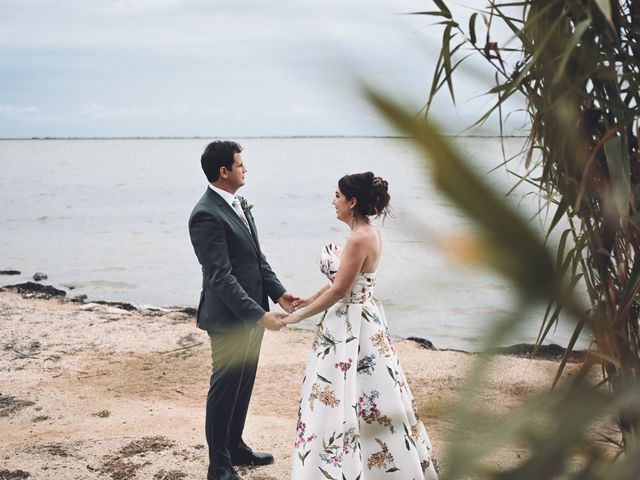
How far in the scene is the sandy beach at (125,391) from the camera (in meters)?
5.51

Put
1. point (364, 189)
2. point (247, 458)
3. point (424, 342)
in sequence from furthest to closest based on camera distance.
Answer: point (424, 342), point (247, 458), point (364, 189)

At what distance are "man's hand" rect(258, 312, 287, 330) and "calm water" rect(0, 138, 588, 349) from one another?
108 cm

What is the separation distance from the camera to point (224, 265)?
15.0ft

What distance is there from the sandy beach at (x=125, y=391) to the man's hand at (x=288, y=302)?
113 centimetres

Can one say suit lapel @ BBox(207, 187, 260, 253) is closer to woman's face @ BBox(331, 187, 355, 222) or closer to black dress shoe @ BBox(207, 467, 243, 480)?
woman's face @ BBox(331, 187, 355, 222)

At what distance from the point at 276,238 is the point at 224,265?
23.7m

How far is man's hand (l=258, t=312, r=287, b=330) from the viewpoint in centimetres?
463

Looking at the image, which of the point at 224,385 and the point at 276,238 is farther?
the point at 276,238

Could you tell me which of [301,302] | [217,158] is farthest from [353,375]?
[217,158]

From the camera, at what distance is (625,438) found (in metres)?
1.01

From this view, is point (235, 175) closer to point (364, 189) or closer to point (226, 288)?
point (226, 288)

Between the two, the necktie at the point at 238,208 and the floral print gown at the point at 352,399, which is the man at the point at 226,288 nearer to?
the necktie at the point at 238,208

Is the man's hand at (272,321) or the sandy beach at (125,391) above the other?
the man's hand at (272,321)

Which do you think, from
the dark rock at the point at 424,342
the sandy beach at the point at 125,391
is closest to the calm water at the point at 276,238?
the dark rock at the point at 424,342
